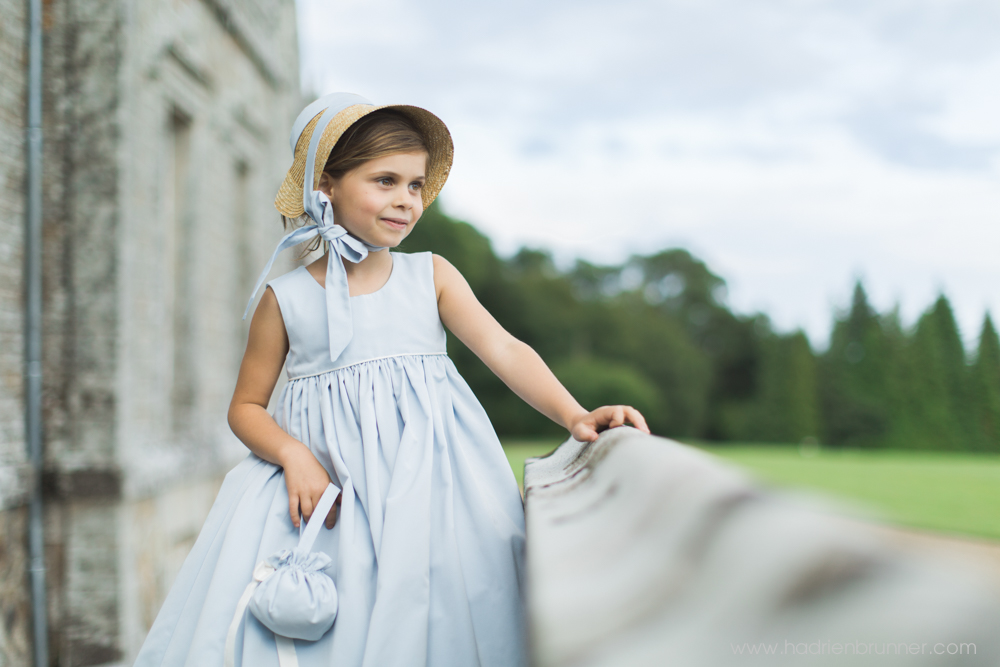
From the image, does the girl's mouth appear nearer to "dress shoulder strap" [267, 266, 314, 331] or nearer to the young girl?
the young girl

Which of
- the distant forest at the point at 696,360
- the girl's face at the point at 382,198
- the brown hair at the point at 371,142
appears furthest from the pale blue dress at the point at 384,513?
the distant forest at the point at 696,360

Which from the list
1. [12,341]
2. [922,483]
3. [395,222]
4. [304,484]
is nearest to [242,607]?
[304,484]

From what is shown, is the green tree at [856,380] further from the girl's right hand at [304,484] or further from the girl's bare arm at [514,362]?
the girl's right hand at [304,484]

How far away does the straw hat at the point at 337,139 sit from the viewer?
4.85ft

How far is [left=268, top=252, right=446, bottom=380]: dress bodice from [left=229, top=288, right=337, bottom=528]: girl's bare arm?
0.10 feet

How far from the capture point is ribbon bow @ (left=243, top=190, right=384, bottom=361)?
144cm

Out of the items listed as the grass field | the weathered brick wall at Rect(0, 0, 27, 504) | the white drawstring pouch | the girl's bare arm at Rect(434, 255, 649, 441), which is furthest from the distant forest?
the white drawstring pouch

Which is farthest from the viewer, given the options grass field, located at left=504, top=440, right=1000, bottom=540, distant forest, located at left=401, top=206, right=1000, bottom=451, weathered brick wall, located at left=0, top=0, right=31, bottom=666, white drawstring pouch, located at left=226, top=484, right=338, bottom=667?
distant forest, located at left=401, top=206, right=1000, bottom=451

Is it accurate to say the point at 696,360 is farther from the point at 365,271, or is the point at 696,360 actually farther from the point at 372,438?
the point at 372,438

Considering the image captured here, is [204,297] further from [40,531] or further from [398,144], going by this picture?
[398,144]

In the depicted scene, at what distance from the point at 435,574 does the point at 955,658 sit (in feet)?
3.08

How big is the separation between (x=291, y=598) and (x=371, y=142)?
2.91 feet

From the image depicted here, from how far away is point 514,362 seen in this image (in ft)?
4.97

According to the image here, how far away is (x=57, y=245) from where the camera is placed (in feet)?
11.8
